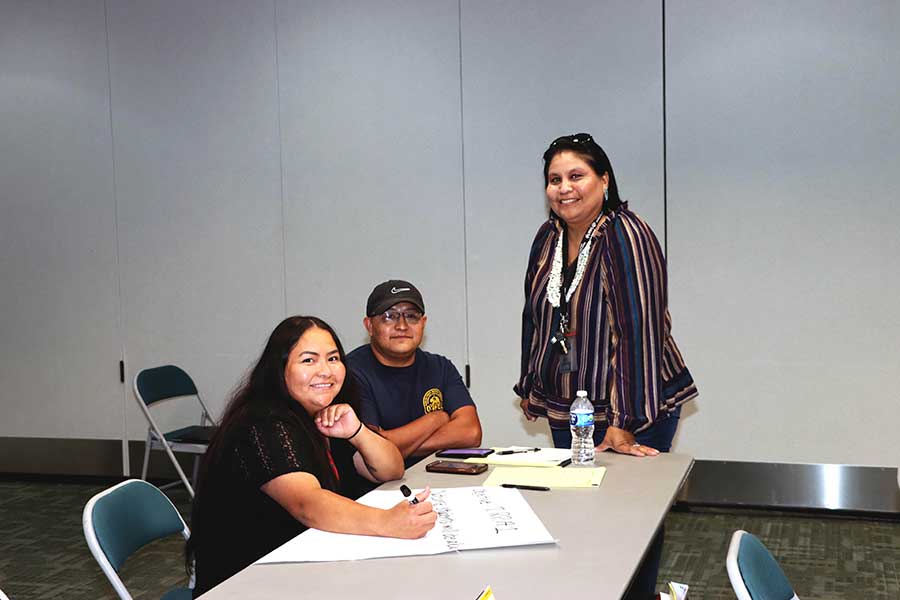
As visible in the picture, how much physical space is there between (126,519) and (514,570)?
1.09m

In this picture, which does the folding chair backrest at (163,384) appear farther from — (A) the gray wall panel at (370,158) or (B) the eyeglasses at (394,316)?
(B) the eyeglasses at (394,316)

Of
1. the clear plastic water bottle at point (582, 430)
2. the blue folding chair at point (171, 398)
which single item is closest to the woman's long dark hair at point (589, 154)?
the clear plastic water bottle at point (582, 430)

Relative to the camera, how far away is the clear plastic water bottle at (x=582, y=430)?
274cm

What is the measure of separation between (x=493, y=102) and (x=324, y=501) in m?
3.47

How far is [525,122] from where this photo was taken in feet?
17.1

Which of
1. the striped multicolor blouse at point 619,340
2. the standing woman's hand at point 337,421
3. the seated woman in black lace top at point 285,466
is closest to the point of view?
the seated woman in black lace top at point 285,466

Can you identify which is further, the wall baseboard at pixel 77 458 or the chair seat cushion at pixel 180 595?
the wall baseboard at pixel 77 458

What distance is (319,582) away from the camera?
1851 millimetres

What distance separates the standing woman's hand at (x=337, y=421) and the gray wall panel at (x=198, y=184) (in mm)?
3153

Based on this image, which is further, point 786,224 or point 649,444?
point 786,224

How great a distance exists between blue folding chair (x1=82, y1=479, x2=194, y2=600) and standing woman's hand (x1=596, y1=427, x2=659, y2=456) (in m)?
1.22

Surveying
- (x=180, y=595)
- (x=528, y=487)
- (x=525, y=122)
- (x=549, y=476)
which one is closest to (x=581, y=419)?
(x=549, y=476)

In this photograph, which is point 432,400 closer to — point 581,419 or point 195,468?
point 581,419

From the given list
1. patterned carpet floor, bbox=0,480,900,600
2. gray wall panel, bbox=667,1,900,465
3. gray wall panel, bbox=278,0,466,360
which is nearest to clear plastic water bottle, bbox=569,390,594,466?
patterned carpet floor, bbox=0,480,900,600
